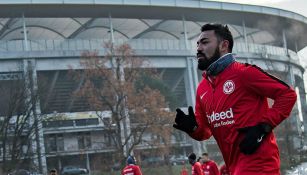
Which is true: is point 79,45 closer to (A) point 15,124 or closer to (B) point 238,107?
(A) point 15,124

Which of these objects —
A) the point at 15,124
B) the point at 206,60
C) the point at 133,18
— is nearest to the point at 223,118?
the point at 206,60

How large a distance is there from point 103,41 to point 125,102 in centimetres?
1445

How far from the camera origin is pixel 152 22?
6206 centimetres

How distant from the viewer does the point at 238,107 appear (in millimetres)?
4551

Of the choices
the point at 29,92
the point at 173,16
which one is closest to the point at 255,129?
the point at 29,92

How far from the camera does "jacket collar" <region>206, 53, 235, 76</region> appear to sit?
15.1 ft

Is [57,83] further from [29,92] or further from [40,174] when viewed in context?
[29,92]

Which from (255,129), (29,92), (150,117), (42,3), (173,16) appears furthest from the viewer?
(173,16)

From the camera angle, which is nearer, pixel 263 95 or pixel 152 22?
pixel 263 95

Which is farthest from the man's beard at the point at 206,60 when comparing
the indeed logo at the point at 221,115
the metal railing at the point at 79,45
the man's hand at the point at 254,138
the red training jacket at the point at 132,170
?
the metal railing at the point at 79,45

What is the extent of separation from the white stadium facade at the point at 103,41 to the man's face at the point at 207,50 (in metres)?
36.3

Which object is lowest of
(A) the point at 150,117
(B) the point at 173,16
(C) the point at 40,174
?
(C) the point at 40,174

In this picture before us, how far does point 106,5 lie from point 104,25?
7026 millimetres

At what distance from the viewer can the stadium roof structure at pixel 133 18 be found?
52750 millimetres
